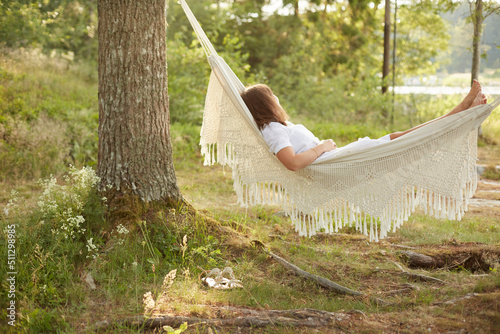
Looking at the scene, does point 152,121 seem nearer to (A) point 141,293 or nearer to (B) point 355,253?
(A) point 141,293

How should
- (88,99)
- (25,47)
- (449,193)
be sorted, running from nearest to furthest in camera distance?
(449,193)
(88,99)
(25,47)

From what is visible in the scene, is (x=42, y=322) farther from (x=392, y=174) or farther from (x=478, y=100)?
(x=478, y=100)

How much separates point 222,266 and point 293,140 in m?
0.88

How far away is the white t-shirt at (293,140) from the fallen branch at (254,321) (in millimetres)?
893

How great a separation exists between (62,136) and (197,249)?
264 centimetres

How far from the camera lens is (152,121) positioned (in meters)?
2.57

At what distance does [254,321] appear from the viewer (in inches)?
74.2

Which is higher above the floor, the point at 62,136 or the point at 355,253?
the point at 62,136

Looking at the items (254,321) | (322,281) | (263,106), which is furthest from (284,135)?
(254,321)

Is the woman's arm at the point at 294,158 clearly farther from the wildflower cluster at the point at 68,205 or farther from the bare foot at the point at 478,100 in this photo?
the wildflower cluster at the point at 68,205

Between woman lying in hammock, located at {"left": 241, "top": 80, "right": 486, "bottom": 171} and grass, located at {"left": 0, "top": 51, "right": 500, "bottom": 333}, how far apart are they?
27.0 inches

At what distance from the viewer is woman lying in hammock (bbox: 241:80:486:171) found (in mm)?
2361

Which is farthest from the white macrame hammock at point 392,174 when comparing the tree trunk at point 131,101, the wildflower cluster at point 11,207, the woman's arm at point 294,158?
the wildflower cluster at point 11,207

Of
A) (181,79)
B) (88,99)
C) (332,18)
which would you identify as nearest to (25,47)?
(88,99)
